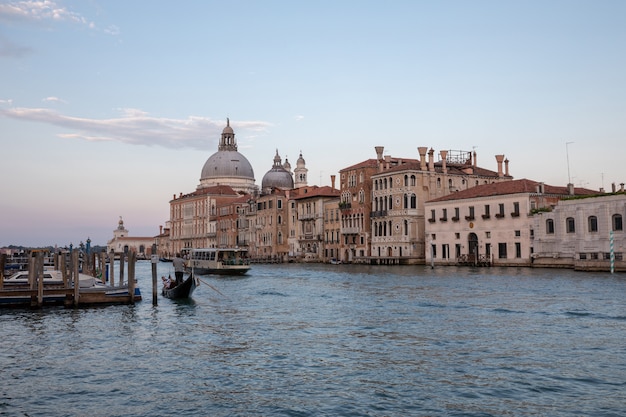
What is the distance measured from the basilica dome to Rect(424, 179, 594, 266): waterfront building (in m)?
64.1

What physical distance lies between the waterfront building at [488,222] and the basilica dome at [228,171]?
64.1 metres

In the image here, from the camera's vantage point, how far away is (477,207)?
54.4 m

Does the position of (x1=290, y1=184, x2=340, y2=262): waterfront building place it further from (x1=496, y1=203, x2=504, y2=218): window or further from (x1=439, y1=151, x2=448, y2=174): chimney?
(x1=496, y1=203, x2=504, y2=218): window

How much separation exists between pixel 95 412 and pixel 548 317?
45.1 ft

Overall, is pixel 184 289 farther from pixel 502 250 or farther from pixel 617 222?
pixel 502 250

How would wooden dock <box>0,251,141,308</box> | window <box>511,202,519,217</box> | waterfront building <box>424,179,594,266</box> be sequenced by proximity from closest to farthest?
wooden dock <box>0,251,141,308</box> < waterfront building <box>424,179,594,266</box> < window <box>511,202,519,217</box>

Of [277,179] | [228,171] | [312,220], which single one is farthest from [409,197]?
[228,171]

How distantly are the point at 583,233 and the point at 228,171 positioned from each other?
3189 inches

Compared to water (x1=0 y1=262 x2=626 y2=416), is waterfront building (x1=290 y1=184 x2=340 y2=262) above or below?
above

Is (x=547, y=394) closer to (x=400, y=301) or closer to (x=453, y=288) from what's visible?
(x=400, y=301)

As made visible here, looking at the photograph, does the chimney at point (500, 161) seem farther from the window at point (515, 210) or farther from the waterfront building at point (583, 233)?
the waterfront building at point (583, 233)

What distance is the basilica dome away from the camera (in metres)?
119

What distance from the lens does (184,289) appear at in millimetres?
27125


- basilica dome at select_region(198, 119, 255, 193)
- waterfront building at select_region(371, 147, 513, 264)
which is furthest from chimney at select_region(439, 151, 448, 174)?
basilica dome at select_region(198, 119, 255, 193)
